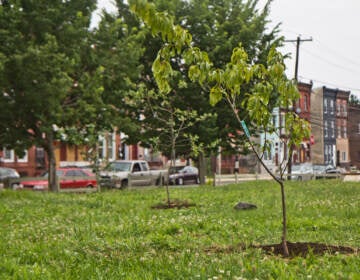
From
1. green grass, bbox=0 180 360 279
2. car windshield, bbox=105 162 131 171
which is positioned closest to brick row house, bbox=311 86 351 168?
car windshield, bbox=105 162 131 171

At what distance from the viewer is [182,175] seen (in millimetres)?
41031

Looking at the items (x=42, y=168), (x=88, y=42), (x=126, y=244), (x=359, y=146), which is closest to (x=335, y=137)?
(x=359, y=146)

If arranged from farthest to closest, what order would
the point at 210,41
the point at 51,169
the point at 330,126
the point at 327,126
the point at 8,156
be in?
the point at 330,126 < the point at 327,126 < the point at 8,156 < the point at 210,41 < the point at 51,169

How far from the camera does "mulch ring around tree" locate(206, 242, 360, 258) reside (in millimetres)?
7102

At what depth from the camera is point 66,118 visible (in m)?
23.8

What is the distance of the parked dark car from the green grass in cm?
2466

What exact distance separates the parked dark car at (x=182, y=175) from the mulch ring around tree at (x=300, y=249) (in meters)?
31.9

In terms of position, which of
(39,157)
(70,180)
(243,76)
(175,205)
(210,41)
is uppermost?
(210,41)

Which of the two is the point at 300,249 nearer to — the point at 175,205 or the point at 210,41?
the point at 175,205

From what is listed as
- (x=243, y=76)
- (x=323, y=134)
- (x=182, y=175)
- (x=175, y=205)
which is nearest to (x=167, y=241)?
(x=243, y=76)

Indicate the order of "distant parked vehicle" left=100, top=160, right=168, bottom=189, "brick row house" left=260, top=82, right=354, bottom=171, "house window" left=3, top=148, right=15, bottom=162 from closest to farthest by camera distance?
1. "distant parked vehicle" left=100, top=160, right=168, bottom=189
2. "house window" left=3, top=148, right=15, bottom=162
3. "brick row house" left=260, top=82, right=354, bottom=171

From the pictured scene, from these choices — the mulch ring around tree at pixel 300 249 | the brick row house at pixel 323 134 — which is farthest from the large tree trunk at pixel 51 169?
the brick row house at pixel 323 134

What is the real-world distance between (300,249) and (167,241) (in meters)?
1.91

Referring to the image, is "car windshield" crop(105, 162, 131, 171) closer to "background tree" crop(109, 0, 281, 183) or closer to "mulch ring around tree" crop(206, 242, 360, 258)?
"background tree" crop(109, 0, 281, 183)
